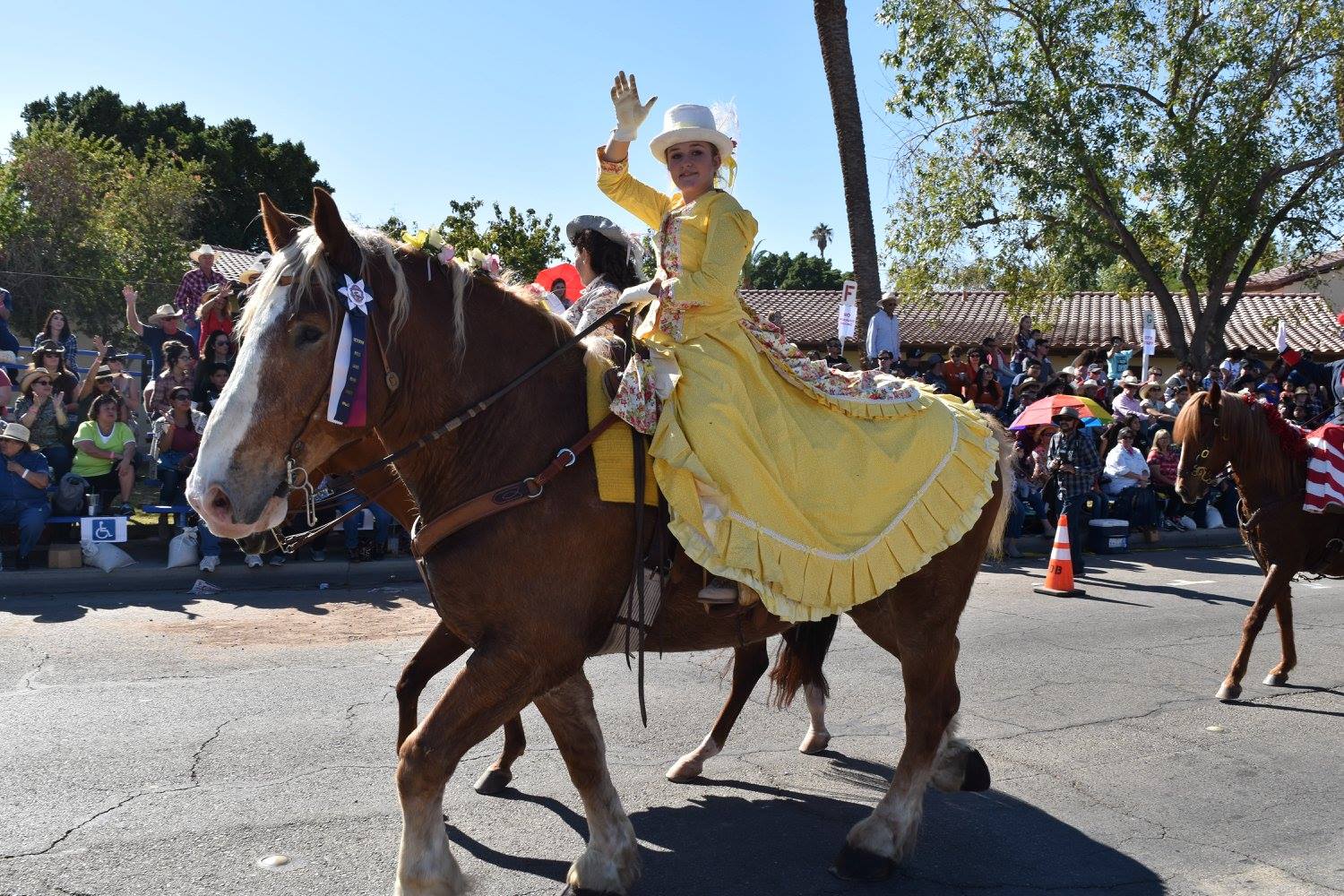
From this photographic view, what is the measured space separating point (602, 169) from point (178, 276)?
32.2m

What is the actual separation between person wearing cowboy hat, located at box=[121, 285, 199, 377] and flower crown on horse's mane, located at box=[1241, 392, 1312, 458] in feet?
37.1

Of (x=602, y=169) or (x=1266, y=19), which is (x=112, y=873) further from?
(x=1266, y=19)

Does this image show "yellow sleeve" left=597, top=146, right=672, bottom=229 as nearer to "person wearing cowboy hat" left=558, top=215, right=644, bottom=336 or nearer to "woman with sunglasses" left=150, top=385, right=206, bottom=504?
"person wearing cowboy hat" left=558, top=215, right=644, bottom=336

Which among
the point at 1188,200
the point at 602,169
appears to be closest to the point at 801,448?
the point at 602,169

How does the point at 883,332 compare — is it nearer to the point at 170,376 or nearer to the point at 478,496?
the point at 170,376

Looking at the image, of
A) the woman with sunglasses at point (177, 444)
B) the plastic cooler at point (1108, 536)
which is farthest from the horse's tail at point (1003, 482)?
the plastic cooler at point (1108, 536)

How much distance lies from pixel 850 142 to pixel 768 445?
14.2 m

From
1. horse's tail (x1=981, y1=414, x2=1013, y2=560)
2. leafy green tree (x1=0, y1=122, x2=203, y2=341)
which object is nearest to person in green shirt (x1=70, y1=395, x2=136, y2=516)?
horse's tail (x1=981, y1=414, x2=1013, y2=560)

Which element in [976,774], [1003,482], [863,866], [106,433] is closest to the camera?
[863,866]

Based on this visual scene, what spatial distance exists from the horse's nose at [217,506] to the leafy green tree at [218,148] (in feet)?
148

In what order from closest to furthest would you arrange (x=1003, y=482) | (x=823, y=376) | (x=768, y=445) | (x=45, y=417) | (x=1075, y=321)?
1. (x=768, y=445)
2. (x=823, y=376)
3. (x=1003, y=482)
4. (x=45, y=417)
5. (x=1075, y=321)

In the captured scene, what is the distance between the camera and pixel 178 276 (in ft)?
107

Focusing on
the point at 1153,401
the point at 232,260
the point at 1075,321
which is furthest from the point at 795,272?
the point at 1153,401

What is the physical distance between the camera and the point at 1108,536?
14.2m
